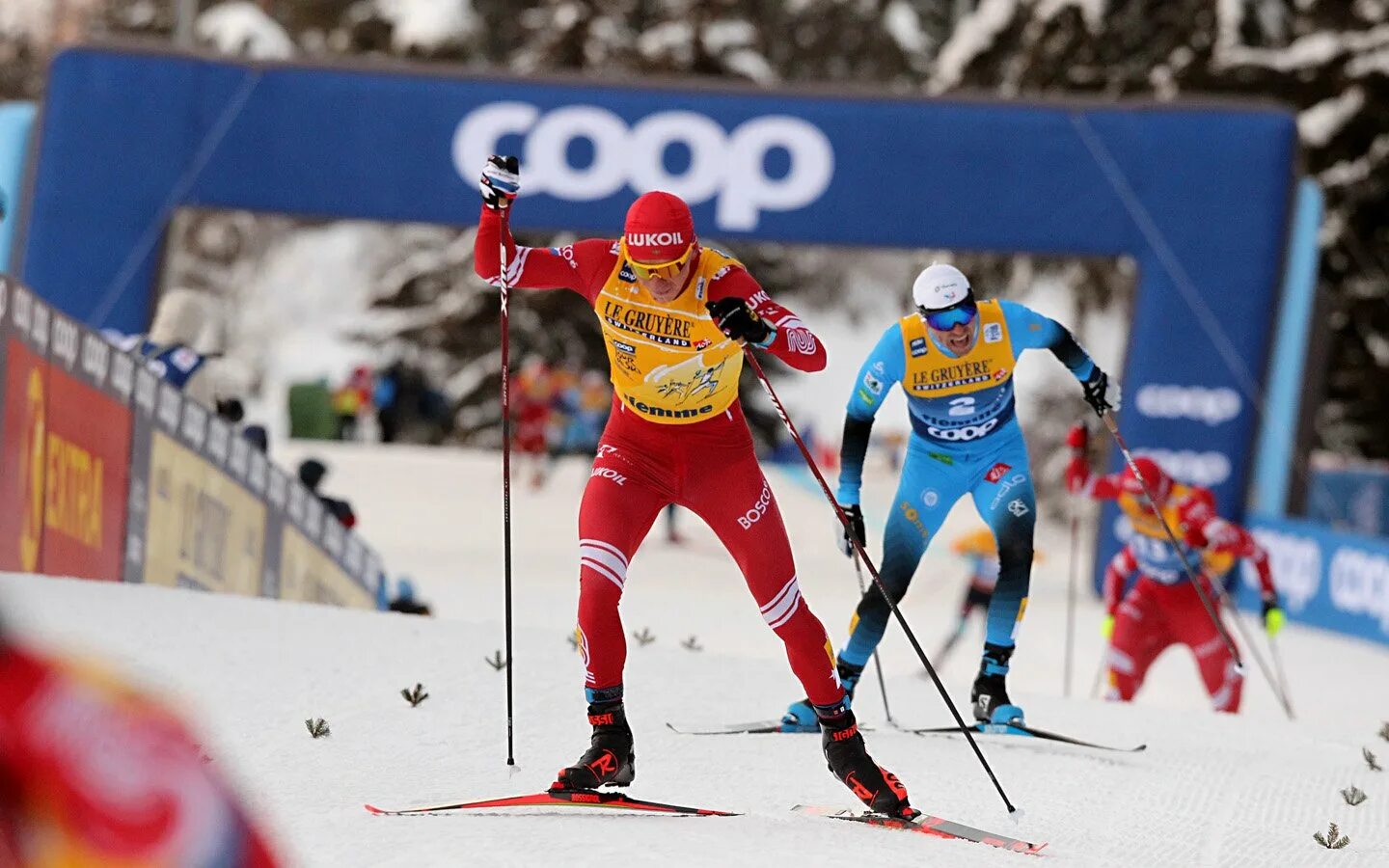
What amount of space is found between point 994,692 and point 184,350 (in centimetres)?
503

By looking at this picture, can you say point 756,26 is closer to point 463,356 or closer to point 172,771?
point 463,356

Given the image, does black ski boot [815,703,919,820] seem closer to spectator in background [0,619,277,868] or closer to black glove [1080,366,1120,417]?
black glove [1080,366,1120,417]

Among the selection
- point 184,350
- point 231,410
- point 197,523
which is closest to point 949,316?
point 197,523

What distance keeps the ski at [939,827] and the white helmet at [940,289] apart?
2265 mm

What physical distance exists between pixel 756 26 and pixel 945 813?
35471mm

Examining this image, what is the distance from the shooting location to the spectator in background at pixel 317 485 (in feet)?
36.3

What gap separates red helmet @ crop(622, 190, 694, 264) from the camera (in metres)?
4.75

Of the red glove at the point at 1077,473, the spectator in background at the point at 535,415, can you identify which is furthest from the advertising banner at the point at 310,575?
the spectator in background at the point at 535,415

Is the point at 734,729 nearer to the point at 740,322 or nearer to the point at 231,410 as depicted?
the point at 740,322

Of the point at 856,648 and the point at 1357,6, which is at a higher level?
the point at 1357,6

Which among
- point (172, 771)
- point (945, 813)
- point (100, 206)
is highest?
point (100, 206)

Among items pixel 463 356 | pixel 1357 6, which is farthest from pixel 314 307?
pixel 1357 6

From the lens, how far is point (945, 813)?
16.4ft

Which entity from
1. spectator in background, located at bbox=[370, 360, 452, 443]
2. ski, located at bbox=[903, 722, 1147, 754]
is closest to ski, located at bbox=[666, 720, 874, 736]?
ski, located at bbox=[903, 722, 1147, 754]
